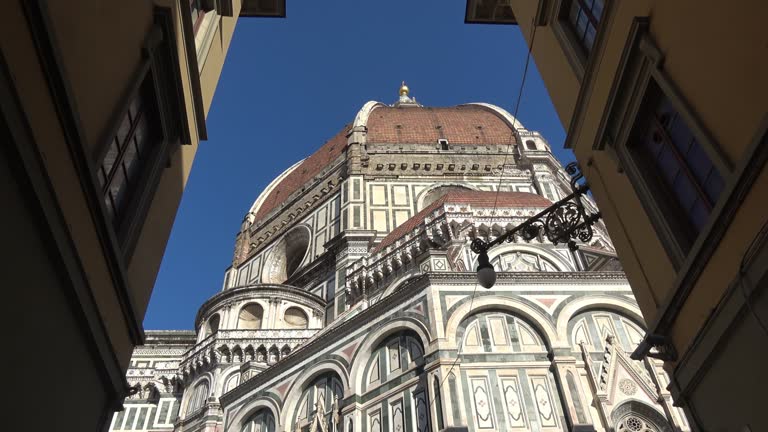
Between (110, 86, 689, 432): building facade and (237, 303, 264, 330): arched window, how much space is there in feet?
0.16

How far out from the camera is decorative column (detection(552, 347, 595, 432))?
1053 cm

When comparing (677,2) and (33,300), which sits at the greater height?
(677,2)

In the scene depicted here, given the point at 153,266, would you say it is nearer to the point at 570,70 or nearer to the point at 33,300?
the point at 33,300

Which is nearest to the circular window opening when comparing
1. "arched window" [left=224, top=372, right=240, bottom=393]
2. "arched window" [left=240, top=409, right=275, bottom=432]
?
"arched window" [left=224, top=372, right=240, bottom=393]

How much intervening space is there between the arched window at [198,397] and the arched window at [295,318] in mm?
3982

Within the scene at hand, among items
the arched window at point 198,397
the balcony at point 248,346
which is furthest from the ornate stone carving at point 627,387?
the arched window at point 198,397

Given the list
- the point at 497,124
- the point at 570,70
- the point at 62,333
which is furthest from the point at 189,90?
the point at 497,124

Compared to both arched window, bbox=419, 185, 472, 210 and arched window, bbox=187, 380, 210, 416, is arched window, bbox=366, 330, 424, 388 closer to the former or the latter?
arched window, bbox=187, 380, 210, 416

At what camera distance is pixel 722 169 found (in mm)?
4633

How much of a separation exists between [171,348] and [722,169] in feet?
105

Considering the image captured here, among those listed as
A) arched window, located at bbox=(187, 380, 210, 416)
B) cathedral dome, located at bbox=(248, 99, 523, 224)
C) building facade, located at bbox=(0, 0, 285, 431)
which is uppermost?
cathedral dome, located at bbox=(248, 99, 523, 224)

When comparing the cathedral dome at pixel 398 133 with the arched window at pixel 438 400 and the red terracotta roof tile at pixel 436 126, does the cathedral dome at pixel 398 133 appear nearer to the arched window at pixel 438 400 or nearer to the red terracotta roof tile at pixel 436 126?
the red terracotta roof tile at pixel 436 126

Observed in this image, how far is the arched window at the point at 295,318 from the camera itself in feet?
80.8

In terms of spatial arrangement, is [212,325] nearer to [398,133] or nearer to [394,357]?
[394,357]
